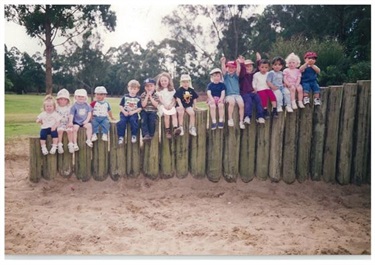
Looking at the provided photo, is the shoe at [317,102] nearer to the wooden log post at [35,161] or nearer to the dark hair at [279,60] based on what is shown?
the dark hair at [279,60]

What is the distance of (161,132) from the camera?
404 cm

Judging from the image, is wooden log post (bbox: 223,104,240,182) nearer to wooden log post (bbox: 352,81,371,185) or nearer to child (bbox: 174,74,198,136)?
child (bbox: 174,74,198,136)

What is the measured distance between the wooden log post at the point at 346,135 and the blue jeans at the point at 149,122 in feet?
6.76

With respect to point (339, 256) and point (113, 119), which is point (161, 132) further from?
point (339, 256)

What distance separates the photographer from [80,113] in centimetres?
388

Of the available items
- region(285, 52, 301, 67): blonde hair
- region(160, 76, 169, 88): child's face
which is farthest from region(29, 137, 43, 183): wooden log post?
→ region(285, 52, 301, 67): blonde hair

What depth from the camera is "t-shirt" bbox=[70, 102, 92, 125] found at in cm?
386

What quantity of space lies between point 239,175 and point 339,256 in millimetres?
1417

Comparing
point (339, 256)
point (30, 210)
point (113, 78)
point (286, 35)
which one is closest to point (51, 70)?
point (113, 78)

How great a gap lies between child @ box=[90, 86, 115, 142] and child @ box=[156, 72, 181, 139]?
576 millimetres

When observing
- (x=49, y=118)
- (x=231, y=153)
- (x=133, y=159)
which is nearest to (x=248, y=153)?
(x=231, y=153)

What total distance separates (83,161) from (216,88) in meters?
1.68

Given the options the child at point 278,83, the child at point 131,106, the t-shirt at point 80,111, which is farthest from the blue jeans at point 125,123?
the child at point 278,83

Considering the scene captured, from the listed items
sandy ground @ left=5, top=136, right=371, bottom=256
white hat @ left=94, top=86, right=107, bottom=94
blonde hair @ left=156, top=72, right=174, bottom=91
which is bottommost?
sandy ground @ left=5, top=136, right=371, bottom=256
